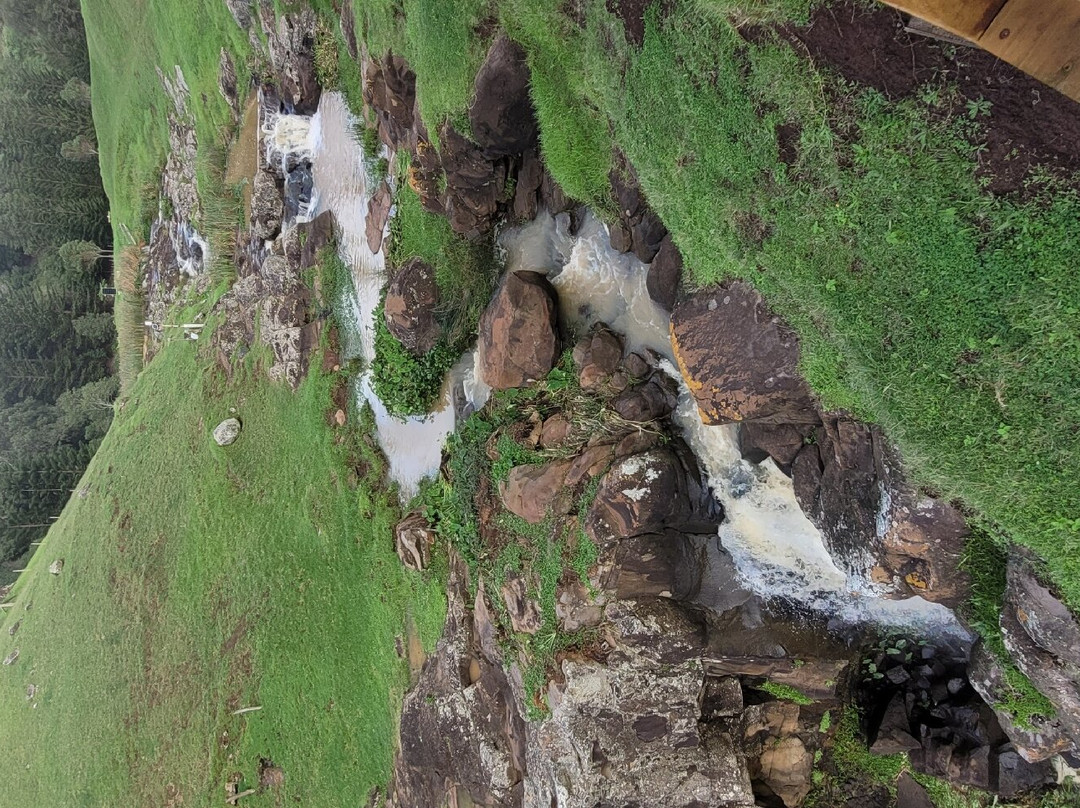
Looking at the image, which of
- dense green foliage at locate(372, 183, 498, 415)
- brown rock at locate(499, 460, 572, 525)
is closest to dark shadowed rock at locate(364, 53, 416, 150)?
dense green foliage at locate(372, 183, 498, 415)

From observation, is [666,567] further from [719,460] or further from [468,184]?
[468,184]

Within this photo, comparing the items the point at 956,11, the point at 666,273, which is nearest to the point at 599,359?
the point at 666,273

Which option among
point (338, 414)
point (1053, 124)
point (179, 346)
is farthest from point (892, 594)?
point (179, 346)

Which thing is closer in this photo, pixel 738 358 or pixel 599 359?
pixel 738 358

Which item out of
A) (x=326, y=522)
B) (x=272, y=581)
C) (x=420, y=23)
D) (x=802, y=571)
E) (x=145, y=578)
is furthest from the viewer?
(x=145, y=578)

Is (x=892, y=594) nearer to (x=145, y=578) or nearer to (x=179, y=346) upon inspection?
(x=145, y=578)

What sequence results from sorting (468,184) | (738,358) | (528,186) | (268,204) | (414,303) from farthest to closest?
(268,204) → (414,303) → (468,184) → (528,186) → (738,358)
